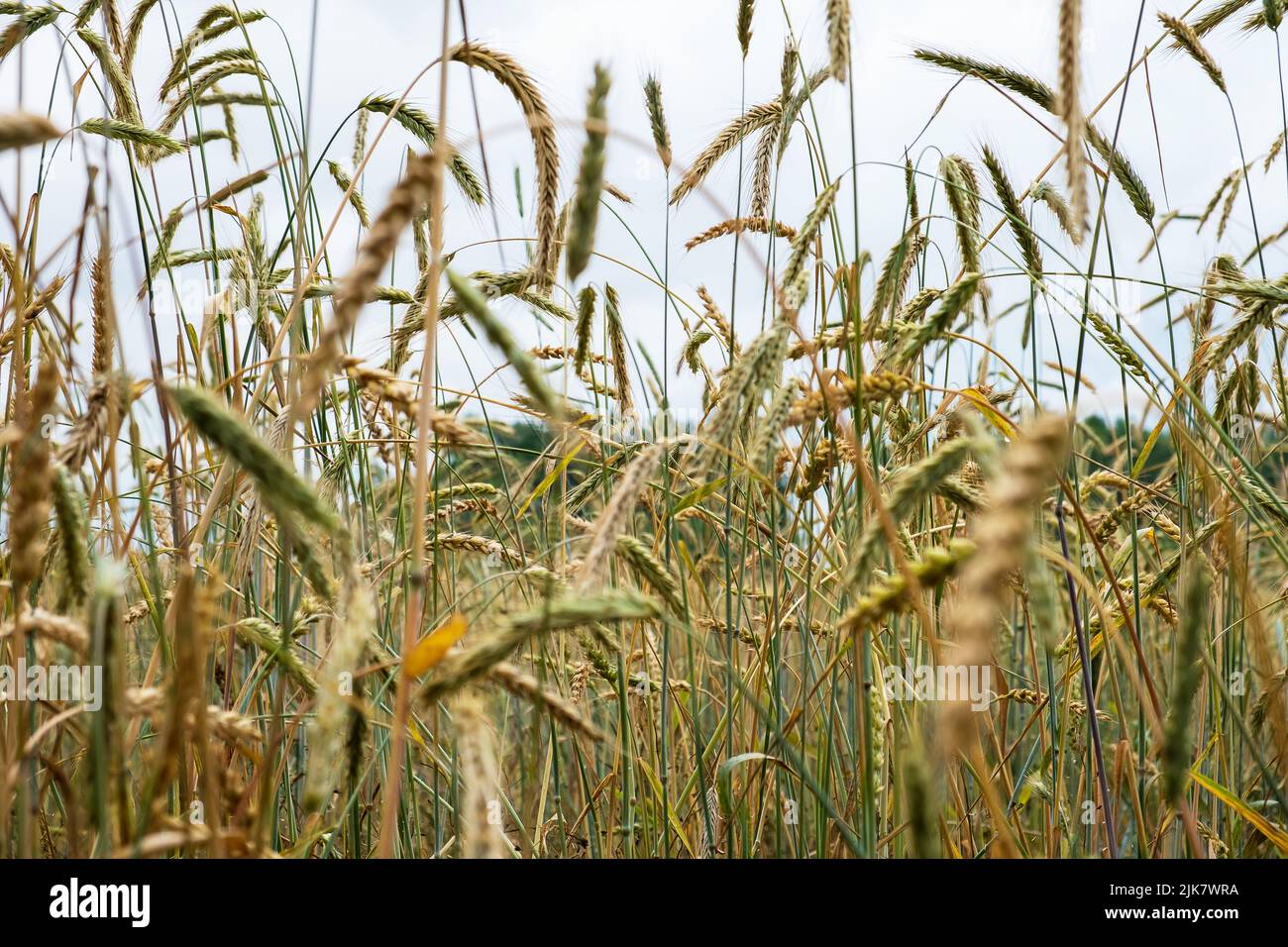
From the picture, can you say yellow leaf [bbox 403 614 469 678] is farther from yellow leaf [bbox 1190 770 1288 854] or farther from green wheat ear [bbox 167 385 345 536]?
yellow leaf [bbox 1190 770 1288 854]

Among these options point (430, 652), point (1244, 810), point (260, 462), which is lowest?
point (1244, 810)

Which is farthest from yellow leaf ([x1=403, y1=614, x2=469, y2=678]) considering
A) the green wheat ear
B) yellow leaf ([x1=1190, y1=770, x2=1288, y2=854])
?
yellow leaf ([x1=1190, y1=770, x2=1288, y2=854])

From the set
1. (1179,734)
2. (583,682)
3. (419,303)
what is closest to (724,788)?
(583,682)

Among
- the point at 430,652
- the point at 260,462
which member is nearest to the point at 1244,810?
the point at 430,652

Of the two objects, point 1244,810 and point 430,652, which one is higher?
point 430,652

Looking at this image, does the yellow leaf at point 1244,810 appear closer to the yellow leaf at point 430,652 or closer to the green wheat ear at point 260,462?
the yellow leaf at point 430,652

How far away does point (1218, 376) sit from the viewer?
1992mm

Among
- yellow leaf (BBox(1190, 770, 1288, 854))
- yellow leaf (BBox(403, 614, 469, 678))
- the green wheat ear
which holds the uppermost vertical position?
the green wheat ear

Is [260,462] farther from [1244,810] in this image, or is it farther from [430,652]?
[1244,810]

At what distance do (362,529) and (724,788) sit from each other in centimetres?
126

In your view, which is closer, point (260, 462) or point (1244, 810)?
point (260, 462)

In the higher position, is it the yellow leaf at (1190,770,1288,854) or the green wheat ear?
the green wheat ear

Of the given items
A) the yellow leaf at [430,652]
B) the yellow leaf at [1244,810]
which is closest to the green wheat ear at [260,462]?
the yellow leaf at [430,652]

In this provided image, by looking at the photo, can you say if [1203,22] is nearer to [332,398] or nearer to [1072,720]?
[1072,720]
